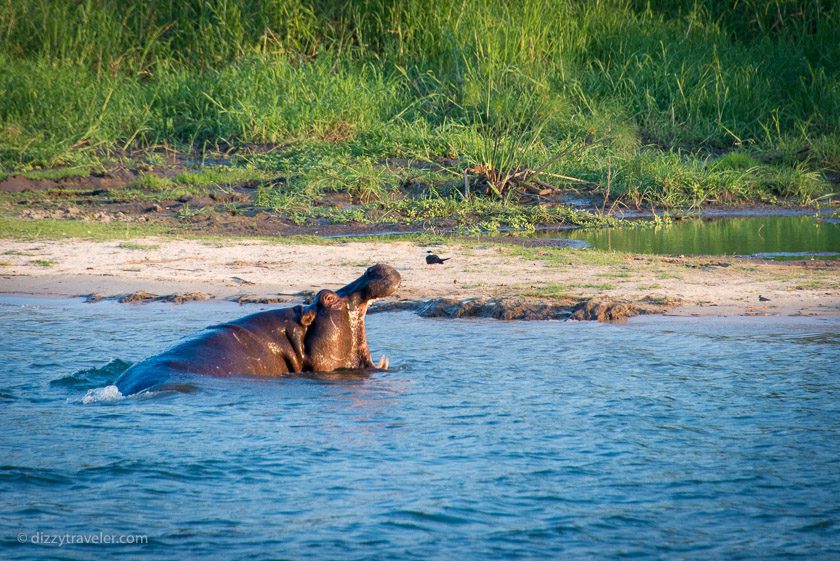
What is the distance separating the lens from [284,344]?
546 cm

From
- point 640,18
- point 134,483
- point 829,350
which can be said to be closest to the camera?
point 134,483

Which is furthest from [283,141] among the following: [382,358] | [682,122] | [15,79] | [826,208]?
[382,358]

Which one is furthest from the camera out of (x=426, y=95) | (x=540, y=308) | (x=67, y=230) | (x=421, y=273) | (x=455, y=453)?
(x=426, y=95)

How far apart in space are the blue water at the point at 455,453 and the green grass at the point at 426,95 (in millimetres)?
5456

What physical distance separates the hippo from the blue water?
0.12m

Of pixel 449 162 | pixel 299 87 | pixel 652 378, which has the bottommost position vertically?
pixel 652 378

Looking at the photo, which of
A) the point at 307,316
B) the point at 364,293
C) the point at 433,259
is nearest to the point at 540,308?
the point at 433,259

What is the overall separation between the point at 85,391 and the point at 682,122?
10245 mm

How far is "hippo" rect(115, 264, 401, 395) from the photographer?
5227 mm

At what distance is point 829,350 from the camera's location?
236 inches

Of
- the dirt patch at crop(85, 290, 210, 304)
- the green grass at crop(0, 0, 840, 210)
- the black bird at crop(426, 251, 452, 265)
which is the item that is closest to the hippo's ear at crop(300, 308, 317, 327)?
the dirt patch at crop(85, 290, 210, 304)

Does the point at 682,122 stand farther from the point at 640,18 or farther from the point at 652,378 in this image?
the point at 652,378

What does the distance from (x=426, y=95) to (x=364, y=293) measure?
9.06 meters

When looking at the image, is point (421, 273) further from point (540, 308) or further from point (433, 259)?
point (540, 308)
